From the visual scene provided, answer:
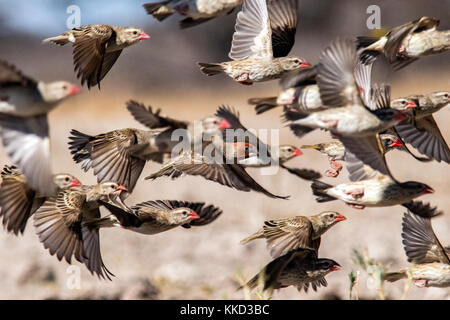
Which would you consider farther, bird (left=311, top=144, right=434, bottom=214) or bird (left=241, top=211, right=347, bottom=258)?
bird (left=241, top=211, right=347, bottom=258)

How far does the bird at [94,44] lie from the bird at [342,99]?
1188 mm

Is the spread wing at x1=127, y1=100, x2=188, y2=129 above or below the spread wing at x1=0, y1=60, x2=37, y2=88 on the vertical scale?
below

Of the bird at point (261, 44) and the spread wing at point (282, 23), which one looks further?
the spread wing at point (282, 23)

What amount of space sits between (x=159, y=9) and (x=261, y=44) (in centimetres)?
105

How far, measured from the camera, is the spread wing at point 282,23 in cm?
605

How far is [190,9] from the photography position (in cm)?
484

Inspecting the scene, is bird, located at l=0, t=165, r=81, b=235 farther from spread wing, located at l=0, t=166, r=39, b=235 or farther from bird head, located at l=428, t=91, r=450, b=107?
bird head, located at l=428, t=91, r=450, b=107

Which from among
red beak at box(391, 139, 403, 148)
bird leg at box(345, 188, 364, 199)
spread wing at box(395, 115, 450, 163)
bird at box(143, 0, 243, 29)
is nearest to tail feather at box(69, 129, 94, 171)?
bird at box(143, 0, 243, 29)

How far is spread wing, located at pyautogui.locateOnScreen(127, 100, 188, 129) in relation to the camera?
4.29m

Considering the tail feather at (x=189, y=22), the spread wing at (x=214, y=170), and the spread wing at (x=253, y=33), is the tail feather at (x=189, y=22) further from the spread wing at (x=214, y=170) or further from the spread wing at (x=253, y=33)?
the spread wing at (x=253, y=33)

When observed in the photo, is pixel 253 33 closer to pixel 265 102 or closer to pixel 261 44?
pixel 261 44

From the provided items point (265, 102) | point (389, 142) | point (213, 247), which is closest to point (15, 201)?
point (265, 102)

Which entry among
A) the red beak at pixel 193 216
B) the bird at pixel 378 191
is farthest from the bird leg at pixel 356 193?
the red beak at pixel 193 216
